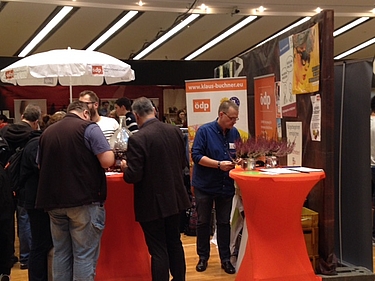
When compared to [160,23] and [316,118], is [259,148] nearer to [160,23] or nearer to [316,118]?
[316,118]

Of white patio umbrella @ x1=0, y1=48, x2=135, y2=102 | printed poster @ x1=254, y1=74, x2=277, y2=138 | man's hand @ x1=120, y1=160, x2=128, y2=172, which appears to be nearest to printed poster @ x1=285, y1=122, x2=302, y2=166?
printed poster @ x1=254, y1=74, x2=277, y2=138

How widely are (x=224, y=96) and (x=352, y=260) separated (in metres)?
2.19

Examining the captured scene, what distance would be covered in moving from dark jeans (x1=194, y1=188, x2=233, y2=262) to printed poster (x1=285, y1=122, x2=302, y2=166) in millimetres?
620

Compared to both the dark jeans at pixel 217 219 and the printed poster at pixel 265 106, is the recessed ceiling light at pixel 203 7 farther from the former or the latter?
the dark jeans at pixel 217 219

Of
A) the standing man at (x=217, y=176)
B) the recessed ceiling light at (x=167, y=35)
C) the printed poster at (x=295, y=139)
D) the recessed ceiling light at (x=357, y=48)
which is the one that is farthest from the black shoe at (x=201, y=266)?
the recessed ceiling light at (x=357, y=48)

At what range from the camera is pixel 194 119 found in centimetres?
571

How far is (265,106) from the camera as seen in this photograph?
197 inches

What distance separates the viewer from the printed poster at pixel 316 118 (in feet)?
12.3

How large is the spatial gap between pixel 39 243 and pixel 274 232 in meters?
1.66

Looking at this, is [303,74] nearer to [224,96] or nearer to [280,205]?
[280,205]

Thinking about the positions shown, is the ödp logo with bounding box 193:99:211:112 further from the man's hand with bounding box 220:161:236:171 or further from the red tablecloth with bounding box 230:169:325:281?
the red tablecloth with bounding box 230:169:325:281

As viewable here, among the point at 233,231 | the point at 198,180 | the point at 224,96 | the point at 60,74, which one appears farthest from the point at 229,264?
the point at 60,74

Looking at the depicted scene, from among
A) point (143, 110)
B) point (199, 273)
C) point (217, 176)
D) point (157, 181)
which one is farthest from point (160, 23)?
point (157, 181)

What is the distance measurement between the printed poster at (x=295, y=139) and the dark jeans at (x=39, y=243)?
80.5 inches
